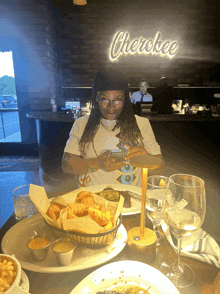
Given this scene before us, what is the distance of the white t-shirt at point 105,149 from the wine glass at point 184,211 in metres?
0.98

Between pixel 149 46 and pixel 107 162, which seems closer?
pixel 107 162

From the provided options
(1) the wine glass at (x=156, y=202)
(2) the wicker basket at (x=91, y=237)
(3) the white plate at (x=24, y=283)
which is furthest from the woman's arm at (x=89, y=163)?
(3) the white plate at (x=24, y=283)

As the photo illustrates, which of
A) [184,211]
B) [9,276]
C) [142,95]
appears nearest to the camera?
[9,276]

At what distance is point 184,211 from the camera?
68cm

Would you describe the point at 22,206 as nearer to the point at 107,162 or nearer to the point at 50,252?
the point at 50,252

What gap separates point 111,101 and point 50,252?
44.5 inches

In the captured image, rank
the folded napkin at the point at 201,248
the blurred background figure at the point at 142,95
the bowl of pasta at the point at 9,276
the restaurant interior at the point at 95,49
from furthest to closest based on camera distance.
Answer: the blurred background figure at the point at 142,95, the restaurant interior at the point at 95,49, the folded napkin at the point at 201,248, the bowl of pasta at the point at 9,276

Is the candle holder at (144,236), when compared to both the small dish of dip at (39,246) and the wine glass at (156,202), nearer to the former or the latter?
the wine glass at (156,202)

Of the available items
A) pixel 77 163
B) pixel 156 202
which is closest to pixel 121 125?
pixel 77 163

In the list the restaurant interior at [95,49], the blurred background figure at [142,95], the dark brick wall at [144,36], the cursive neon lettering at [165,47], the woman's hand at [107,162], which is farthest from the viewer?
the cursive neon lettering at [165,47]

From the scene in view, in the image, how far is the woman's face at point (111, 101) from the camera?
5.11 ft

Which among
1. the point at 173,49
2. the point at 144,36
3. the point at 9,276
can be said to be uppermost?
the point at 144,36

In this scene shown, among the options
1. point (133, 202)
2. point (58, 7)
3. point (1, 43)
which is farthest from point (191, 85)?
point (133, 202)

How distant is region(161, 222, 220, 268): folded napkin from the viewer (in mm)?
740
